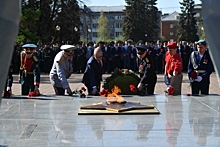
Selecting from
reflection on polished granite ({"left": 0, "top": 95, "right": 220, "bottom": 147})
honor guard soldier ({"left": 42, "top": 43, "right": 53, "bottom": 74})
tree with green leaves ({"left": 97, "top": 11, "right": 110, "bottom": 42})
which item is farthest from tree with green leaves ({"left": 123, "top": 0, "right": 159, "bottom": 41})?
reflection on polished granite ({"left": 0, "top": 95, "right": 220, "bottom": 147})

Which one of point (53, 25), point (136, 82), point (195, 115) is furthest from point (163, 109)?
point (53, 25)

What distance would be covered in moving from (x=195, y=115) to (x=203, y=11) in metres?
4.74

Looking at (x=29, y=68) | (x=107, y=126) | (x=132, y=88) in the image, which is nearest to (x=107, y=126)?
(x=107, y=126)

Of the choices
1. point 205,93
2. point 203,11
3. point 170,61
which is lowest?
point 205,93

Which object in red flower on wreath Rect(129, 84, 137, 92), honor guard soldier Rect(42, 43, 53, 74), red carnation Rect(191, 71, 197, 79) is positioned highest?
red carnation Rect(191, 71, 197, 79)

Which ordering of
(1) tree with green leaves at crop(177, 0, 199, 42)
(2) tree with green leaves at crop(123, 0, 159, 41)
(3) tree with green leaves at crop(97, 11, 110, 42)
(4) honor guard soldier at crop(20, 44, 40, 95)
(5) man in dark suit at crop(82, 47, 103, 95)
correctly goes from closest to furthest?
(5) man in dark suit at crop(82, 47, 103, 95) → (4) honor guard soldier at crop(20, 44, 40, 95) → (2) tree with green leaves at crop(123, 0, 159, 41) → (1) tree with green leaves at crop(177, 0, 199, 42) → (3) tree with green leaves at crop(97, 11, 110, 42)

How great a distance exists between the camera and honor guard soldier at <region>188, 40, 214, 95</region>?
33.2ft

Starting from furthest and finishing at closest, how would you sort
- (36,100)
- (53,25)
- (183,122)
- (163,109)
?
1. (53,25)
2. (36,100)
3. (163,109)
4. (183,122)

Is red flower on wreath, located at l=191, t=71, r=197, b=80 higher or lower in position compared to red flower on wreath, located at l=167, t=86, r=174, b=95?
higher

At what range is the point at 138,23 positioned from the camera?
263 feet

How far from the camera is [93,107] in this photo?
7.58 metres

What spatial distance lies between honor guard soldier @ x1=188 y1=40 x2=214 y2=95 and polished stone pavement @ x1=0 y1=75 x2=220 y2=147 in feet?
4.70

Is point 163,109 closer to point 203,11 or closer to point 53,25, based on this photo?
point 203,11

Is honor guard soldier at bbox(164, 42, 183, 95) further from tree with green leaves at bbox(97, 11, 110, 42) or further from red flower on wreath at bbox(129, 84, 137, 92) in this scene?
tree with green leaves at bbox(97, 11, 110, 42)
